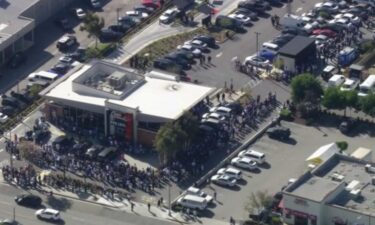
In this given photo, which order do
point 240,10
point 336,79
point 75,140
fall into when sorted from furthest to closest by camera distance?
point 240,10
point 336,79
point 75,140

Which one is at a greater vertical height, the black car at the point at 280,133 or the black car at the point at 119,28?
the black car at the point at 280,133

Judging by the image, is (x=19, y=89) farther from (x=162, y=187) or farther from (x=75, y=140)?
(x=162, y=187)

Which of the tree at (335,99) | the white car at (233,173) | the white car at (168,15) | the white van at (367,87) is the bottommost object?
the white car at (168,15)

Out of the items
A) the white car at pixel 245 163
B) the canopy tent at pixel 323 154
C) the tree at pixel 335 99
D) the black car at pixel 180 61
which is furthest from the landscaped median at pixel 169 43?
the canopy tent at pixel 323 154

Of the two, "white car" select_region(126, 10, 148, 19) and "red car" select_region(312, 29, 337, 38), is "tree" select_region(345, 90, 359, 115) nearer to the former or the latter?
"red car" select_region(312, 29, 337, 38)

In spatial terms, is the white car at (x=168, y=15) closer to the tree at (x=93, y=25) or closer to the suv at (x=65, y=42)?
the tree at (x=93, y=25)

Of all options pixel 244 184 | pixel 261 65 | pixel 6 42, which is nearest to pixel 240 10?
pixel 261 65

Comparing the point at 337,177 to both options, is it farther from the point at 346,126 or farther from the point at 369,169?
the point at 346,126
